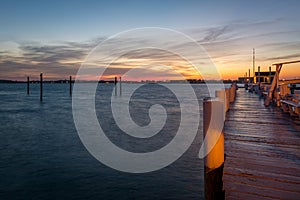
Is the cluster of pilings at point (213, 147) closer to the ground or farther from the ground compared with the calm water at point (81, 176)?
farther from the ground

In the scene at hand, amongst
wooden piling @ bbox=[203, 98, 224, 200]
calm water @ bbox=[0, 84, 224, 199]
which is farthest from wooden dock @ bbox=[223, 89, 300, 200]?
calm water @ bbox=[0, 84, 224, 199]

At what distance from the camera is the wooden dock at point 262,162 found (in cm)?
297

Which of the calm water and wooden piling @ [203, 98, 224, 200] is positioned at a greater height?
wooden piling @ [203, 98, 224, 200]

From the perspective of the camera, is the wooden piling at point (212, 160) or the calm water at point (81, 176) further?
the calm water at point (81, 176)

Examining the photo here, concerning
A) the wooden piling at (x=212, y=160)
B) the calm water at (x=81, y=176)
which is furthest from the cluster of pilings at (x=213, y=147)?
the calm water at (x=81, y=176)

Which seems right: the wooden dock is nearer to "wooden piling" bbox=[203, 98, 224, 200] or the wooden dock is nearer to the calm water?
"wooden piling" bbox=[203, 98, 224, 200]

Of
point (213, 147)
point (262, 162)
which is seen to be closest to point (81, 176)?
point (262, 162)

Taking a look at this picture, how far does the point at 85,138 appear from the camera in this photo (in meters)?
15.4

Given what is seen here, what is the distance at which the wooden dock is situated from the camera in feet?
9.75

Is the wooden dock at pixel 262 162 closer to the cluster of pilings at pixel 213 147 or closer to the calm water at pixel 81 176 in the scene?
the cluster of pilings at pixel 213 147

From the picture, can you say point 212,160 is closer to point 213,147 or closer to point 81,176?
point 213,147

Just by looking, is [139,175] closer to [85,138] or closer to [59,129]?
[85,138]

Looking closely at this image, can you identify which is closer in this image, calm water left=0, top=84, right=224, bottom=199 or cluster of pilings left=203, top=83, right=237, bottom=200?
cluster of pilings left=203, top=83, right=237, bottom=200

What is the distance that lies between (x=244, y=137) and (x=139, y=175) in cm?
489
